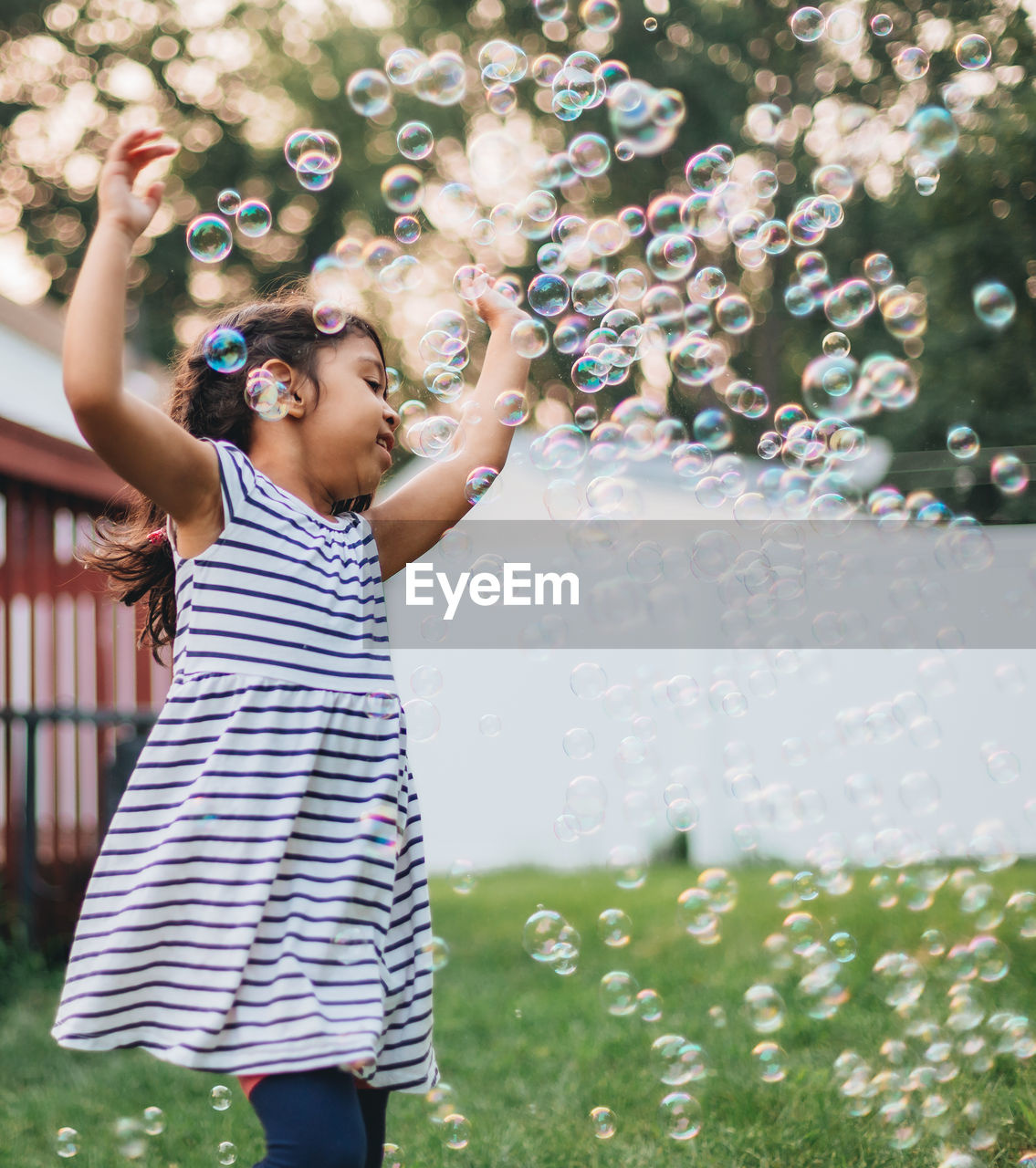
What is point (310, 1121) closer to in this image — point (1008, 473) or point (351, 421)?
point (351, 421)

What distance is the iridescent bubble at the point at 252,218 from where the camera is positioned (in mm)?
2557

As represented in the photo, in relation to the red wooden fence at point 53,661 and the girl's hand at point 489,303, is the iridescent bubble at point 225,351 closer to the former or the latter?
the girl's hand at point 489,303

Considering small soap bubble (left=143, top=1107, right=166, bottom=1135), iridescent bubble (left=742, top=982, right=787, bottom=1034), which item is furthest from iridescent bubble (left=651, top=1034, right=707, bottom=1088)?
small soap bubble (left=143, top=1107, right=166, bottom=1135)

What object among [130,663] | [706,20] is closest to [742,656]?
[130,663]

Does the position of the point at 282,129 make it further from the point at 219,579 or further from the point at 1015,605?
the point at 219,579

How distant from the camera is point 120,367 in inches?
60.2

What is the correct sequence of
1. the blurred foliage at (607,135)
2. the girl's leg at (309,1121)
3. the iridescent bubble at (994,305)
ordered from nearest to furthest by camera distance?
the girl's leg at (309,1121), the iridescent bubble at (994,305), the blurred foliage at (607,135)

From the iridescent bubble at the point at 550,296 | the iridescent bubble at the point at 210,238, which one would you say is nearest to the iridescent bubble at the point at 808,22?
the iridescent bubble at the point at 550,296

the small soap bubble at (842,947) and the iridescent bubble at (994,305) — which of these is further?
the iridescent bubble at (994,305)

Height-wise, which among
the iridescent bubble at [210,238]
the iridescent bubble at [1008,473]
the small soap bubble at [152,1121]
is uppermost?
the iridescent bubble at [210,238]

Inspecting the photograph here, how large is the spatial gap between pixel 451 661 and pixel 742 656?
6.16 ft

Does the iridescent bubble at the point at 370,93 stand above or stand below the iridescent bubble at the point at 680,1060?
above

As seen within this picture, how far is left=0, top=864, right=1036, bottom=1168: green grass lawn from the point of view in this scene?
251 cm

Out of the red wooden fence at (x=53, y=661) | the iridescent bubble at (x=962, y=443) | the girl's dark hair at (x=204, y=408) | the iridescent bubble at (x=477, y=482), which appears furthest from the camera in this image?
the red wooden fence at (x=53, y=661)
